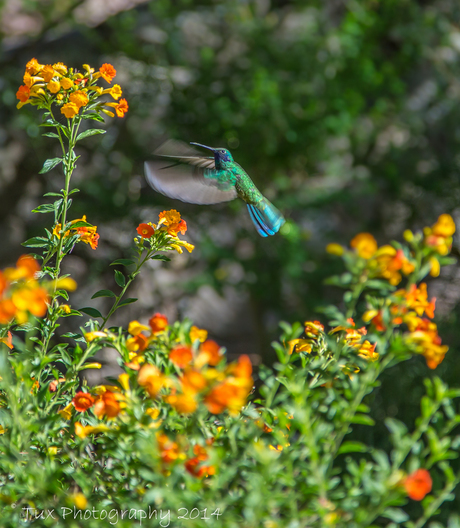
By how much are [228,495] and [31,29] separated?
475cm

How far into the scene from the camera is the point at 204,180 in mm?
1591

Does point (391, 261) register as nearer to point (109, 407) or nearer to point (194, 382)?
point (194, 382)

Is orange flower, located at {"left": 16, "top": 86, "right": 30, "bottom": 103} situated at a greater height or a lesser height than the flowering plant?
greater

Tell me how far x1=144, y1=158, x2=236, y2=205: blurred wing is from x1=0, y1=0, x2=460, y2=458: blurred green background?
66.6 inches

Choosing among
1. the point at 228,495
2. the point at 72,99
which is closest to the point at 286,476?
the point at 228,495

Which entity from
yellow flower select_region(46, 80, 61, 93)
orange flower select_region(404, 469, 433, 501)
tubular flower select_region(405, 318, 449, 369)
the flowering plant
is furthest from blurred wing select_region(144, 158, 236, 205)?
orange flower select_region(404, 469, 433, 501)

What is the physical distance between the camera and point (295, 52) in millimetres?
3418

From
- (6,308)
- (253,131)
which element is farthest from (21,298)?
(253,131)

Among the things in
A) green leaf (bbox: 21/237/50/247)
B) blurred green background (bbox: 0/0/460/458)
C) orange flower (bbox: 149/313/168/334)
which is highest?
orange flower (bbox: 149/313/168/334)

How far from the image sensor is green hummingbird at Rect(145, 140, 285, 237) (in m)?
1.46

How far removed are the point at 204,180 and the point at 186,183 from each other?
2.7 inches

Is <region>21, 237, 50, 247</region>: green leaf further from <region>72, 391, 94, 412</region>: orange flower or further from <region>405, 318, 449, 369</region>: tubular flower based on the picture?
<region>405, 318, 449, 369</region>: tubular flower

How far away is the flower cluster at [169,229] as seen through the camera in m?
1.04

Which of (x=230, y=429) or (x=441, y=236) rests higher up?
(x=441, y=236)
